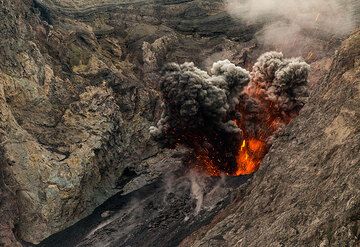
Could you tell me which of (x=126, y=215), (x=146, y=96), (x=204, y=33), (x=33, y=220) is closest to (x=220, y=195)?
(x=126, y=215)

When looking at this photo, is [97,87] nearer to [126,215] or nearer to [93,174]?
[93,174]

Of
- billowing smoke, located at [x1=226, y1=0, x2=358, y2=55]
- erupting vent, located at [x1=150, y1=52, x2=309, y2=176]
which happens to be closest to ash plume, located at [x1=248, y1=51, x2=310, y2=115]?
erupting vent, located at [x1=150, y1=52, x2=309, y2=176]

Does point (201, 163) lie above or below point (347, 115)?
below

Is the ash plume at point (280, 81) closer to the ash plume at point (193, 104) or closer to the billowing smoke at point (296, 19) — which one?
the billowing smoke at point (296, 19)

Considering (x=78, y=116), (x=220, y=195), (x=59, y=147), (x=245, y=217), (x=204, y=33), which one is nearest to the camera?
(x=245, y=217)

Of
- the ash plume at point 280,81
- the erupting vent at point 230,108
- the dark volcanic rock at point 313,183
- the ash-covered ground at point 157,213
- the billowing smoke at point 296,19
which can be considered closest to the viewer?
the dark volcanic rock at point 313,183

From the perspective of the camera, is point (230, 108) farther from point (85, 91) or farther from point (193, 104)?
point (85, 91)

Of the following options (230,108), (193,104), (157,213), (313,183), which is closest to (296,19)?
(230,108)

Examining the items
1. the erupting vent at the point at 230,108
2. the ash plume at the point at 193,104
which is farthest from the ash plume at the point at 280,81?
the ash plume at the point at 193,104
